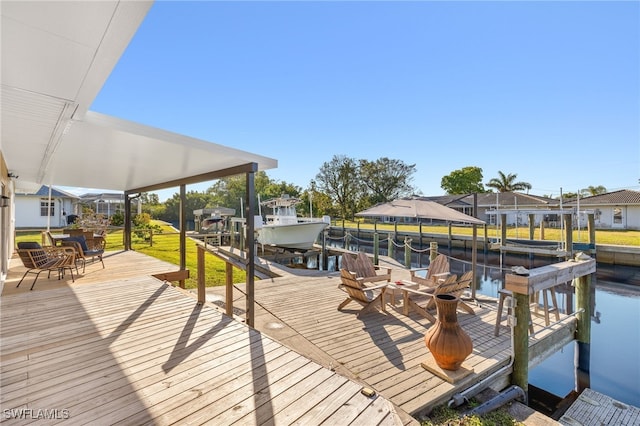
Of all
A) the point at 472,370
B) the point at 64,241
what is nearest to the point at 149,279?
the point at 64,241

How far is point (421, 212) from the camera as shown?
614 cm

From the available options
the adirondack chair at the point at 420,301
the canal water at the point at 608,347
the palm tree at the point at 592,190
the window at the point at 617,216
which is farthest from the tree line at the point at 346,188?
the adirondack chair at the point at 420,301

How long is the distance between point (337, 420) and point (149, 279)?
566cm

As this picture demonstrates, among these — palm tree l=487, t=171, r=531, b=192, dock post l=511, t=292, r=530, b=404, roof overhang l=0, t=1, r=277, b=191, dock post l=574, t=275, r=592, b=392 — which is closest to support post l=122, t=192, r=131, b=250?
roof overhang l=0, t=1, r=277, b=191

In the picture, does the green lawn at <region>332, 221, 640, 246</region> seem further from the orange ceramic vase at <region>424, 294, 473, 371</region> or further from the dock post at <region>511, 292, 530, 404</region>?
the orange ceramic vase at <region>424, 294, 473, 371</region>

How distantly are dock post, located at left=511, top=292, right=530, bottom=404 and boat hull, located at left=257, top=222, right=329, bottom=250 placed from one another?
11.7 m

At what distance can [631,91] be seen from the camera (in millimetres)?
12414

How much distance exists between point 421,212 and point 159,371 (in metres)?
5.26

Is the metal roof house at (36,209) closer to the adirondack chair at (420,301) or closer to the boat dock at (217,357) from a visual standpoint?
the boat dock at (217,357)

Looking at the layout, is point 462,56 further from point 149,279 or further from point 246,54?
point 149,279

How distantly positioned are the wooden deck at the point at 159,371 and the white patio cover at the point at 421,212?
2882 mm

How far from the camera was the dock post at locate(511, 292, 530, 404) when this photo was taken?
373 cm

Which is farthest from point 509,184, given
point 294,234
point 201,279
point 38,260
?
point 38,260

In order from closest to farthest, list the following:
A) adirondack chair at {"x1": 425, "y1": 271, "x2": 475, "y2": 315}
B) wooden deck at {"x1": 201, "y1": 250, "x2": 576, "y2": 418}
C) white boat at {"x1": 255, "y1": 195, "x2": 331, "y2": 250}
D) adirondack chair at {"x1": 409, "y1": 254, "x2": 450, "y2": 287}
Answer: wooden deck at {"x1": 201, "y1": 250, "x2": 576, "y2": 418}
adirondack chair at {"x1": 425, "y1": 271, "x2": 475, "y2": 315}
adirondack chair at {"x1": 409, "y1": 254, "x2": 450, "y2": 287}
white boat at {"x1": 255, "y1": 195, "x2": 331, "y2": 250}
